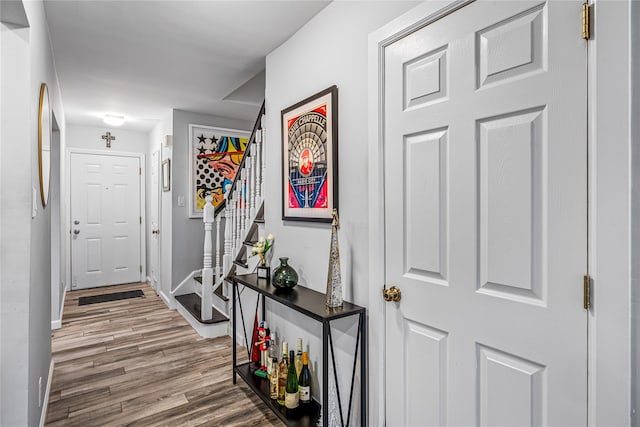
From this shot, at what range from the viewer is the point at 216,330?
339 centimetres

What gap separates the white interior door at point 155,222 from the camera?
4.96 metres

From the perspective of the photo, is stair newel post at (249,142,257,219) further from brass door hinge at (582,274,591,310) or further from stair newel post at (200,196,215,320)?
brass door hinge at (582,274,591,310)

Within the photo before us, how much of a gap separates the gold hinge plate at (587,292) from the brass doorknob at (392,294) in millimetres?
693

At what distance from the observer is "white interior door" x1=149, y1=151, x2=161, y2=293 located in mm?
4957

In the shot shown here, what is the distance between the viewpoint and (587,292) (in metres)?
1.00

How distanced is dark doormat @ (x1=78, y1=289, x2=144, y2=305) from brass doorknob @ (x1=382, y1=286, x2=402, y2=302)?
13.9 feet

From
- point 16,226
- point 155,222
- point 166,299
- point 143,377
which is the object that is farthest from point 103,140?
point 16,226

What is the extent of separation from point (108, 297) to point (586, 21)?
5.42m

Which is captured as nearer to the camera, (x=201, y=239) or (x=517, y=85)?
(x=517, y=85)

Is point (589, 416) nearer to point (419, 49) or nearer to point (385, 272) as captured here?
point (385, 272)

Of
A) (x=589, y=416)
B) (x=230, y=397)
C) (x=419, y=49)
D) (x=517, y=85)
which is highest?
(x=419, y=49)

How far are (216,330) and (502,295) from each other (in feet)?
9.27

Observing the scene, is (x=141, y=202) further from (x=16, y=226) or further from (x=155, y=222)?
(x=16, y=226)

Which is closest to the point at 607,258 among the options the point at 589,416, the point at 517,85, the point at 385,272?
the point at 589,416
